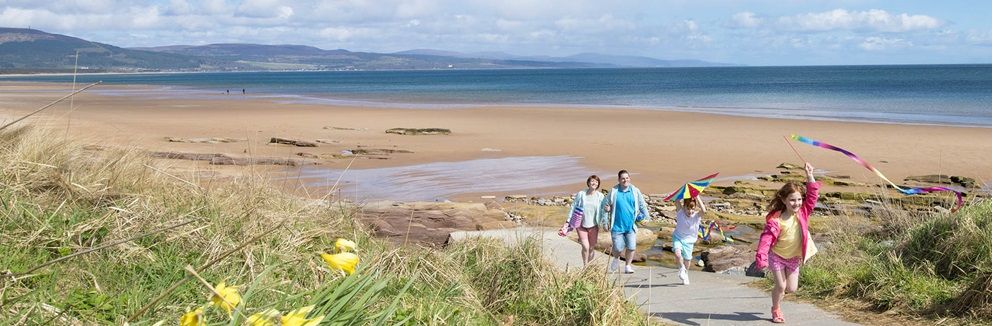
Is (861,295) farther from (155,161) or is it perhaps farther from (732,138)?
(732,138)

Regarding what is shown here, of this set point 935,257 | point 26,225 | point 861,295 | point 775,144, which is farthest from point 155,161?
point 775,144

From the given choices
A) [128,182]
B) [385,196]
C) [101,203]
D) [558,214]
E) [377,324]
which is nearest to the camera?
[377,324]

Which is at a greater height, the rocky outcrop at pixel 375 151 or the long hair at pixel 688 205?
the long hair at pixel 688 205

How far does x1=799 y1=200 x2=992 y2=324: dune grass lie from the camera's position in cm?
746

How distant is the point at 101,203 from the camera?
682cm

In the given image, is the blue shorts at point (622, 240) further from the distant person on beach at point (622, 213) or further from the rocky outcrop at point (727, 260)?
the rocky outcrop at point (727, 260)

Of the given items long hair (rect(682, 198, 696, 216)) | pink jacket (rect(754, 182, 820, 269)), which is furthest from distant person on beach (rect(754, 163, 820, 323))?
long hair (rect(682, 198, 696, 216))

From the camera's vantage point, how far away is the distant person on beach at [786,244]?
774 centimetres

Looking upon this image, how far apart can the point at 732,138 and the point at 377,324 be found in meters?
27.4

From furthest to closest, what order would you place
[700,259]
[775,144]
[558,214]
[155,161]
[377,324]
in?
[775,144] < [558,214] < [700,259] < [155,161] < [377,324]

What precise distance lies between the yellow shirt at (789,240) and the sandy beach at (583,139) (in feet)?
23.0

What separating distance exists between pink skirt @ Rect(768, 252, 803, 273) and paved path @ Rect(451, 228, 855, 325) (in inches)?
17.2

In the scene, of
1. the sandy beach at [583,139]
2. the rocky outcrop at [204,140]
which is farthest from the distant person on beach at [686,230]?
the rocky outcrop at [204,140]

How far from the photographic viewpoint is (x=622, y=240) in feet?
34.0
